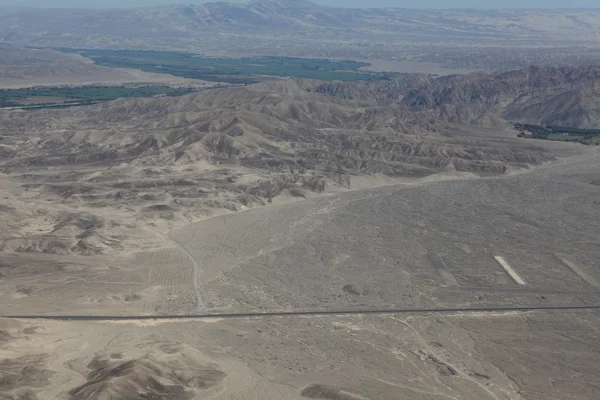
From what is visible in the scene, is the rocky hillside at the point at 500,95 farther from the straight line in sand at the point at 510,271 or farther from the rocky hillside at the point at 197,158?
the straight line in sand at the point at 510,271

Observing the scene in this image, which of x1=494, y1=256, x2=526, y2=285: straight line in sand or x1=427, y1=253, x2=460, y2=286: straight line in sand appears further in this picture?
x1=494, y1=256, x2=526, y2=285: straight line in sand

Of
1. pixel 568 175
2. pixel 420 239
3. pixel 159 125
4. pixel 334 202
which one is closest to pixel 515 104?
pixel 568 175

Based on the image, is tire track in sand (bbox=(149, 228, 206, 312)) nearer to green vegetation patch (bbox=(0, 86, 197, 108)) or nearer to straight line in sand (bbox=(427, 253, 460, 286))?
straight line in sand (bbox=(427, 253, 460, 286))

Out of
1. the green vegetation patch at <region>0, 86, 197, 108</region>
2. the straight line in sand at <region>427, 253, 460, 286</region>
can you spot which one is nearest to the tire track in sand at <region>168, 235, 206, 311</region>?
the straight line in sand at <region>427, 253, 460, 286</region>

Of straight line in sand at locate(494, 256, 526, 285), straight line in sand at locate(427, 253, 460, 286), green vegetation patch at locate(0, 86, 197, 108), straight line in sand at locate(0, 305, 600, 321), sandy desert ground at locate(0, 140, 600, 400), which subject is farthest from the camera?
green vegetation patch at locate(0, 86, 197, 108)

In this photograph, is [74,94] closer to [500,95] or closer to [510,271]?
[500,95]

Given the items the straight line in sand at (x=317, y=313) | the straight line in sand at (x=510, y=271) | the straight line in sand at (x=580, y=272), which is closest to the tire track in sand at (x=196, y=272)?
the straight line in sand at (x=317, y=313)
